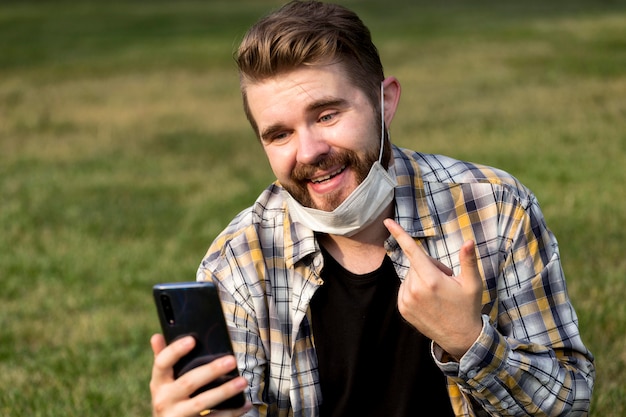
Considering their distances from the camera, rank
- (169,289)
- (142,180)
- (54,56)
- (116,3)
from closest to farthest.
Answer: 1. (169,289)
2. (142,180)
3. (54,56)
4. (116,3)

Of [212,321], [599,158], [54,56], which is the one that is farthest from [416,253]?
[54,56]

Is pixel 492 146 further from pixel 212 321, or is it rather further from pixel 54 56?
pixel 54 56

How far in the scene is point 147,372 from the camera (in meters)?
6.05

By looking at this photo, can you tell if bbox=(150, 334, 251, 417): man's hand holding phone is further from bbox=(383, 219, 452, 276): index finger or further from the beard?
the beard

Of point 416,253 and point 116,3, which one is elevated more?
point 116,3

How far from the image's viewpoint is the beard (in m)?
3.39

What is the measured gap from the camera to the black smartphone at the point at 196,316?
2793 millimetres

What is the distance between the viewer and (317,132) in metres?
3.39

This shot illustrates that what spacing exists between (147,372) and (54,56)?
20.6 m

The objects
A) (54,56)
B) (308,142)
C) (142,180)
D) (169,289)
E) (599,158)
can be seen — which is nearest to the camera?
(169,289)

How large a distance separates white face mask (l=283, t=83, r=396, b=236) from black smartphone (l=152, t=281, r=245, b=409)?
721 millimetres

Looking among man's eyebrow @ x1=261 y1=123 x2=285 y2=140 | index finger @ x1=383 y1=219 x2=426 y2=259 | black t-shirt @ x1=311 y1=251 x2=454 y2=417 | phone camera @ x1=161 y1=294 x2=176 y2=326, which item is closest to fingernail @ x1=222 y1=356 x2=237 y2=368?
phone camera @ x1=161 y1=294 x2=176 y2=326

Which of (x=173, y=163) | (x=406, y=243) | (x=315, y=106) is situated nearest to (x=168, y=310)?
(x=406, y=243)

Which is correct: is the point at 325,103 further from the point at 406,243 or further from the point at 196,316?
the point at 196,316
